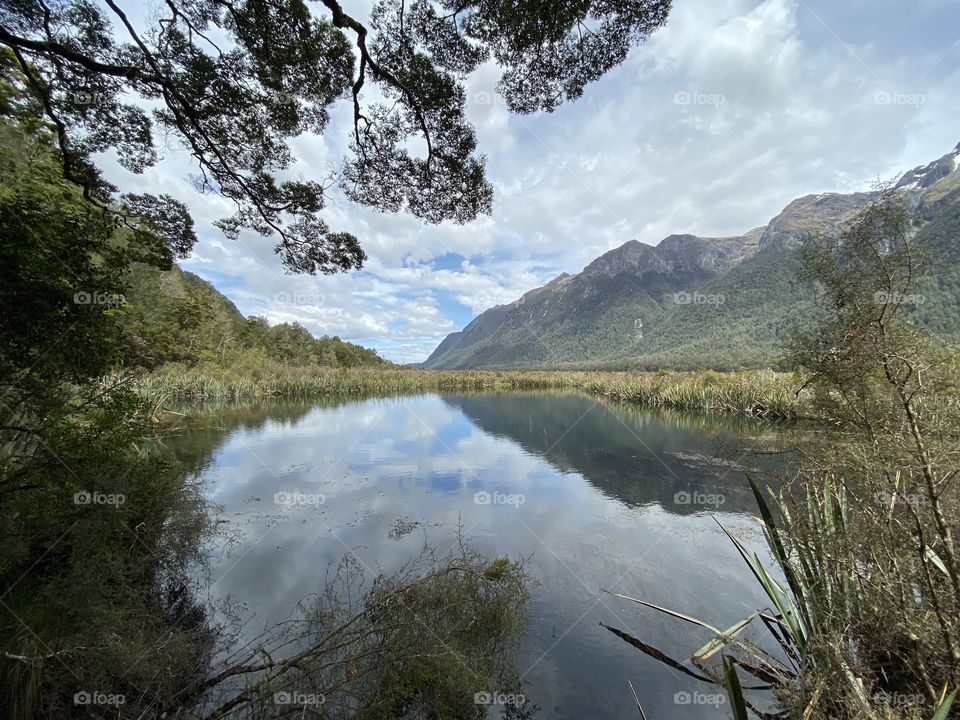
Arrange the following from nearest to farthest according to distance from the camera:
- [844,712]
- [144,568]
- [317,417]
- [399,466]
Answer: [844,712] < [144,568] < [399,466] < [317,417]

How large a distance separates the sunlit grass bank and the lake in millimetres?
2833

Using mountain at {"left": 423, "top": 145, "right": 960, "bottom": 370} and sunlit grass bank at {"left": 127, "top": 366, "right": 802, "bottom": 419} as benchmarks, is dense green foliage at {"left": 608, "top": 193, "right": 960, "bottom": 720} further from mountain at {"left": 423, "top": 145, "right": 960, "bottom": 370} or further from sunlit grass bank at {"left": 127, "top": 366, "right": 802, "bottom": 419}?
sunlit grass bank at {"left": 127, "top": 366, "right": 802, "bottom": 419}

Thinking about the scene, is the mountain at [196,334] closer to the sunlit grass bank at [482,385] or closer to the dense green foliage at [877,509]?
the sunlit grass bank at [482,385]

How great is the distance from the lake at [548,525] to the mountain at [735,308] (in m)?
2.95

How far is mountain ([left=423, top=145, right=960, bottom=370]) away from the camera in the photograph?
14.0 feet

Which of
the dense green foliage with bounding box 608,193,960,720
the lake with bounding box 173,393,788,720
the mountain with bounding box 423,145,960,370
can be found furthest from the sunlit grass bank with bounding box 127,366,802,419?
the lake with bounding box 173,393,788,720

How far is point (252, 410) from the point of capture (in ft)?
75.2

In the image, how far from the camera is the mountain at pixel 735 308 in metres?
4.27

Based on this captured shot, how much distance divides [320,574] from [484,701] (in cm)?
311

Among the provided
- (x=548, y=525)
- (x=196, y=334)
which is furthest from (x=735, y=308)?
(x=548, y=525)

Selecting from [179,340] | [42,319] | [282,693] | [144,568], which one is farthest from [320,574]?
[179,340]

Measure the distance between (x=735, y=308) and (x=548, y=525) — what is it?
11103 cm

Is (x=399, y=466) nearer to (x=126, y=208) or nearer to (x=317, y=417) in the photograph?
(x=126, y=208)

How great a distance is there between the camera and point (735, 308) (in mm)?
97188
